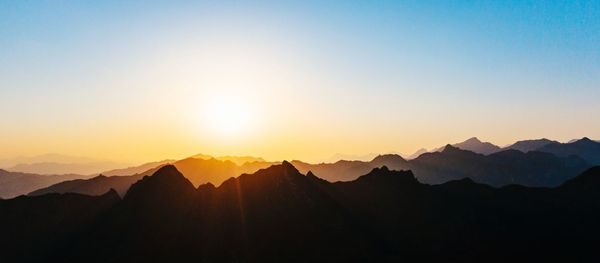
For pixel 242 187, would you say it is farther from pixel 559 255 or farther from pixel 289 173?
pixel 559 255

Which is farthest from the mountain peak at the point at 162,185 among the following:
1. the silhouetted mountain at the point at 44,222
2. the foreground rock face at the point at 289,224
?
the silhouetted mountain at the point at 44,222

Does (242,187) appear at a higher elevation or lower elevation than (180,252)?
higher

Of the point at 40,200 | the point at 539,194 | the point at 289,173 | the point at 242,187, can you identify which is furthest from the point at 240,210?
the point at 539,194

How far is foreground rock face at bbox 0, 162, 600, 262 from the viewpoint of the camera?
97.6 meters

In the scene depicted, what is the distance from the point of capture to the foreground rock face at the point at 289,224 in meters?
97.6

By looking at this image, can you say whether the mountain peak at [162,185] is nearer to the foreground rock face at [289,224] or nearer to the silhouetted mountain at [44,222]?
the foreground rock face at [289,224]

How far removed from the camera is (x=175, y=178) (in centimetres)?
12100

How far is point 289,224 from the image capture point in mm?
104062

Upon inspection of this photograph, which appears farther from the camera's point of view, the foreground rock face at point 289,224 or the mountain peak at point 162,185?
the mountain peak at point 162,185

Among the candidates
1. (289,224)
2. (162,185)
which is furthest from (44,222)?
(289,224)

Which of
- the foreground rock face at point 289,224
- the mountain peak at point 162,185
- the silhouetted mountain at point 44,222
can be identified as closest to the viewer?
the foreground rock face at point 289,224

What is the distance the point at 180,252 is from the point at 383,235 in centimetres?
4594

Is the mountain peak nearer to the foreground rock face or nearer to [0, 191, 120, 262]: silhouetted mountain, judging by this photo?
the foreground rock face

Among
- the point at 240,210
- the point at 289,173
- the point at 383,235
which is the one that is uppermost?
the point at 289,173
